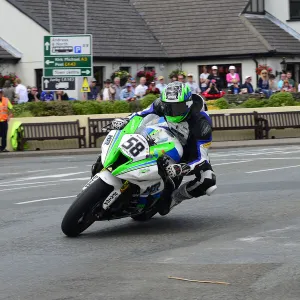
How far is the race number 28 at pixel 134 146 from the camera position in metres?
10.7

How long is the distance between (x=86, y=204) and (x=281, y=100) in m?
21.6

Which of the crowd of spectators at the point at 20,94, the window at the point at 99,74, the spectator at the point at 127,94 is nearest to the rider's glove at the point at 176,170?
the spectator at the point at 127,94

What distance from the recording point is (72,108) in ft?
101

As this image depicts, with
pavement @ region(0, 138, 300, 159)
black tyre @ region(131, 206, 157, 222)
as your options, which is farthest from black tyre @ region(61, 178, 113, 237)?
pavement @ region(0, 138, 300, 159)

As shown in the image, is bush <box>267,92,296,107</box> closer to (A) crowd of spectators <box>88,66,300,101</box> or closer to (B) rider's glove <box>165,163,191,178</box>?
(A) crowd of spectators <box>88,66,300,101</box>

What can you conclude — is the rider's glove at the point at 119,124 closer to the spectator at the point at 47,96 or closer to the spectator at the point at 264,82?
the spectator at the point at 264,82

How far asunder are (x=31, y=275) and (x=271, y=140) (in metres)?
21.4

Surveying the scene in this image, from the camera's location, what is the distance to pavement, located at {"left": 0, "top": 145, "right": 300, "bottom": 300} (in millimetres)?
7969

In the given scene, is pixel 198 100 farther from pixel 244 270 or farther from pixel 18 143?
pixel 18 143

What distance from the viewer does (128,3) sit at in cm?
4944

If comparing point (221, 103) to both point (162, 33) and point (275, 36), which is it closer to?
point (275, 36)

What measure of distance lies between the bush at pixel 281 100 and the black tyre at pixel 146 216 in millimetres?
20115

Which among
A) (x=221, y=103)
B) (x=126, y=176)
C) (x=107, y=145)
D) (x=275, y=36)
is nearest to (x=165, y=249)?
(x=126, y=176)

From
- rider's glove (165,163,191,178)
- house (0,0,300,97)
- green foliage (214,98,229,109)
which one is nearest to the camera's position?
rider's glove (165,163,191,178)
